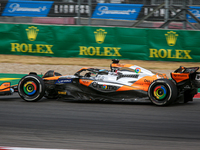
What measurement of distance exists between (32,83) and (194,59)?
864 centimetres

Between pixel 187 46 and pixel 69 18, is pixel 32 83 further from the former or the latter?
pixel 69 18

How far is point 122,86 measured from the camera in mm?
7441

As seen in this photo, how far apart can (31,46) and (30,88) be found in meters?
8.00

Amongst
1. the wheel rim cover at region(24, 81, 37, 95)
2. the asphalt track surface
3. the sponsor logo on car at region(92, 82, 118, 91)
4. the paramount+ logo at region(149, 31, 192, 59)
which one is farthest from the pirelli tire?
the paramount+ logo at region(149, 31, 192, 59)

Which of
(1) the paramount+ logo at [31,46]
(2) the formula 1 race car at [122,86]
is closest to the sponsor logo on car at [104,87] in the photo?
(2) the formula 1 race car at [122,86]

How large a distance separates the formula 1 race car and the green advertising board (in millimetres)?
6959

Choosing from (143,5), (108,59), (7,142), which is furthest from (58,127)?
(143,5)

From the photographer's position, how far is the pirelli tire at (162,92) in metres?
7.04

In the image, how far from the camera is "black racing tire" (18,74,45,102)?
25.6 ft

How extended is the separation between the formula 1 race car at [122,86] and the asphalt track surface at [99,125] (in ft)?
0.68

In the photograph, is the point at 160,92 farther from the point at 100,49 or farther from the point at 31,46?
the point at 31,46

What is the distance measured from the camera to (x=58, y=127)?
18.5 feet

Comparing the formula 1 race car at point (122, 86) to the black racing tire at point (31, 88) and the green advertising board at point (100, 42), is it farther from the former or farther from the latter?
the green advertising board at point (100, 42)

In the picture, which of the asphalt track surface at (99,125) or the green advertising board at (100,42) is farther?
the green advertising board at (100,42)
